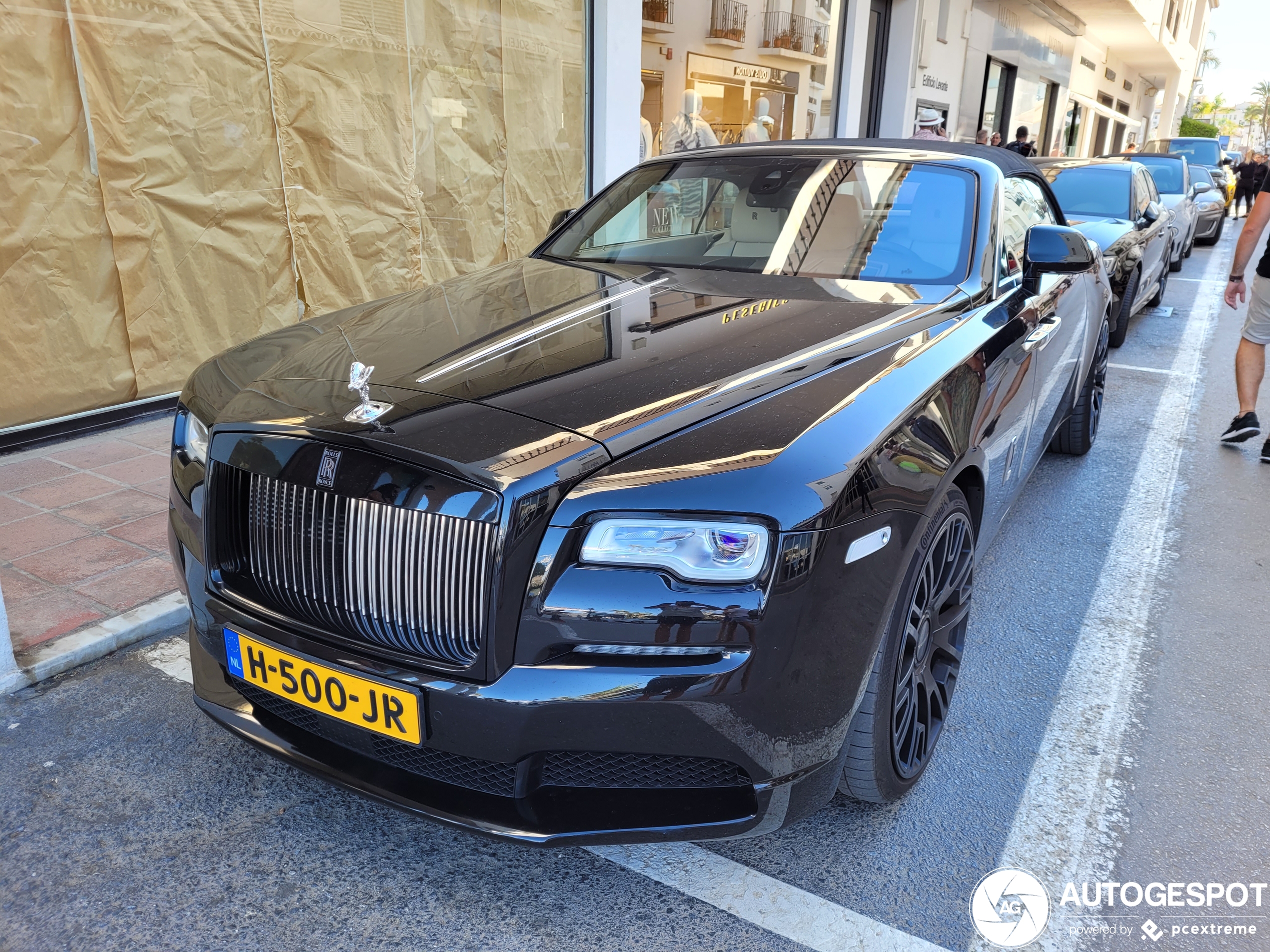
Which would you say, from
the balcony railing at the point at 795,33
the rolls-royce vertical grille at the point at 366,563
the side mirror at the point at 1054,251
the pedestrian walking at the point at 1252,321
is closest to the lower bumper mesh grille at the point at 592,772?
the rolls-royce vertical grille at the point at 366,563

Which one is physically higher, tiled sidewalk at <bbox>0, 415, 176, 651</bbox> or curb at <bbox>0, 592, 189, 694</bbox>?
tiled sidewalk at <bbox>0, 415, 176, 651</bbox>

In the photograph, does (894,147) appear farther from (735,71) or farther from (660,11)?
(735,71)

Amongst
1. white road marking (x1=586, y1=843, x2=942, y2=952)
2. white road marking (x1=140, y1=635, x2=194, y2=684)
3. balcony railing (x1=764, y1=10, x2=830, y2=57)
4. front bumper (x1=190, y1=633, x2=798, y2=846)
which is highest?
balcony railing (x1=764, y1=10, x2=830, y2=57)

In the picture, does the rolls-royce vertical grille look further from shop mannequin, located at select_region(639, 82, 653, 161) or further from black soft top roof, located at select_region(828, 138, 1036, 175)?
shop mannequin, located at select_region(639, 82, 653, 161)

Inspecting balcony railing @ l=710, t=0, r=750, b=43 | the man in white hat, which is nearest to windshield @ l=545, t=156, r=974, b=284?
balcony railing @ l=710, t=0, r=750, b=43

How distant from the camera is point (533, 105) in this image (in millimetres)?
7426

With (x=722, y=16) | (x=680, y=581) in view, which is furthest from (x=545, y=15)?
(x=680, y=581)

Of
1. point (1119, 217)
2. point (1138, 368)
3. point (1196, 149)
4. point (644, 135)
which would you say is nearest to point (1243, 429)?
point (1138, 368)

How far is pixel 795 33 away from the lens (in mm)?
11805

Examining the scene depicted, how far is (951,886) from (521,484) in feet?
4.33

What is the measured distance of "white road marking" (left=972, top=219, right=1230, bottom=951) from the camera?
7.06 feet

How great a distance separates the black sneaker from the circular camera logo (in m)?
4.10

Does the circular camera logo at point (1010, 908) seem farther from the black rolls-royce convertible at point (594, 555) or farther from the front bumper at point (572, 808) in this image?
the front bumper at point (572, 808)

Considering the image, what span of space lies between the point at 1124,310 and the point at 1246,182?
59.6 feet
